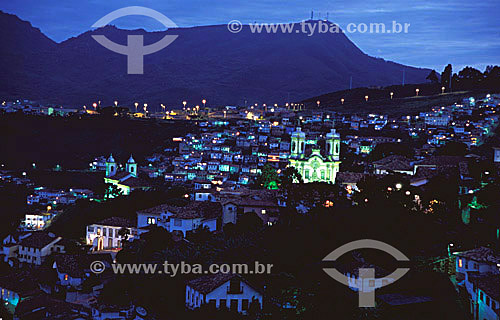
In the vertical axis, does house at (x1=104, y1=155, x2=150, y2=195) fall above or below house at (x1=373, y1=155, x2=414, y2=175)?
below

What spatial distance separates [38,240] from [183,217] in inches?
347

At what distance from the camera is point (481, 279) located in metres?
19.0

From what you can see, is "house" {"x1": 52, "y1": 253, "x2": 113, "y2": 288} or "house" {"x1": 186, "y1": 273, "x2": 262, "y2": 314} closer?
"house" {"x1": 186, "y1": 273, "x2": 262, "y2": 314}

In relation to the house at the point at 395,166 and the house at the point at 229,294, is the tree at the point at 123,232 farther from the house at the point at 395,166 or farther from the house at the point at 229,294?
the house at the point at 395,166

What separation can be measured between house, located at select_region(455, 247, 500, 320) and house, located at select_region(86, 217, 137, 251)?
16.5 meters

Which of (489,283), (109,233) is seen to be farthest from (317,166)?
(489,283)

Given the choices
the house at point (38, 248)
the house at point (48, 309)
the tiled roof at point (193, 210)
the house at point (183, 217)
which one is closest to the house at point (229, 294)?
the house at point (48, 309)

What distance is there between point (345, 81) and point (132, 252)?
13802 centimetres

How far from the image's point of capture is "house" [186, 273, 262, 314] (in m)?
20.8

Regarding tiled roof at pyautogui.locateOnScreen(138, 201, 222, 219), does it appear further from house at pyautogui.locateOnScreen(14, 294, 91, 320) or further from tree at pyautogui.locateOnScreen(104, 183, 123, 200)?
tree at pyautogui.locateOnScreen(104, 183, 123, 200)

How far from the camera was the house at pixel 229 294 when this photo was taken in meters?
20.8

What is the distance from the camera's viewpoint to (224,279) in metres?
21.0

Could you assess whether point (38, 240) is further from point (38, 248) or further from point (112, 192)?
point (112, 192)

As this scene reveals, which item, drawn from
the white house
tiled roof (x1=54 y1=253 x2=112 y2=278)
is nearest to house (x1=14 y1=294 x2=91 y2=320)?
tiled roof (x1=54 y1=253 x2=112 y2=278)
